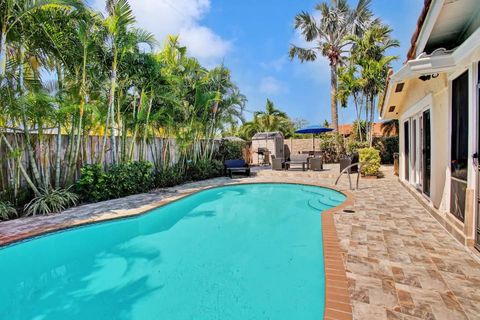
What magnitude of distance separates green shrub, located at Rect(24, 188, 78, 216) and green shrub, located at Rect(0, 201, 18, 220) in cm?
25

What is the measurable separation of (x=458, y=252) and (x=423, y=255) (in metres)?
0.53

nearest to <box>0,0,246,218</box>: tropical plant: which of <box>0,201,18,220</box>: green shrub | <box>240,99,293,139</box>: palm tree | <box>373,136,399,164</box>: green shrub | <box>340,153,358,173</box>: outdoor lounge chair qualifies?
<box>0,201,18,220</box>: green shrub

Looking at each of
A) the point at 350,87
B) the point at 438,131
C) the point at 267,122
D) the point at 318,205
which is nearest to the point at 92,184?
the point at 318,205

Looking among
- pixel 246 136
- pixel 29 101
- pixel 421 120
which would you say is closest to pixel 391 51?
pixel 421 120

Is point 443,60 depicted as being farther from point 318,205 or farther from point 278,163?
point 278,163

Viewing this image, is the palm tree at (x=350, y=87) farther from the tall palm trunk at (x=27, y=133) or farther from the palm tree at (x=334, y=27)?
the tall palm trunk at (x=27, y=133)

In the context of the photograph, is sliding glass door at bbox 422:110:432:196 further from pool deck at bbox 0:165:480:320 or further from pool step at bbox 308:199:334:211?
pool step at bbox 308:199:334:211

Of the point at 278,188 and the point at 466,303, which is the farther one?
the point at 278,188

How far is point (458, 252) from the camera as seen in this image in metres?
3.39

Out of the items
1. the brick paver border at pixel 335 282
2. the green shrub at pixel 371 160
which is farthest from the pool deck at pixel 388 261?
the green shrub at pixel 371 160

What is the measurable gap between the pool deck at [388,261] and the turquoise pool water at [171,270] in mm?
335

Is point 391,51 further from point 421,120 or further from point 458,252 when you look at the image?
point 458,252

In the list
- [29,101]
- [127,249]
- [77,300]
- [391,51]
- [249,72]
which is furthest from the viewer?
[249,72]

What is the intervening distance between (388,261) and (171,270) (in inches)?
124
